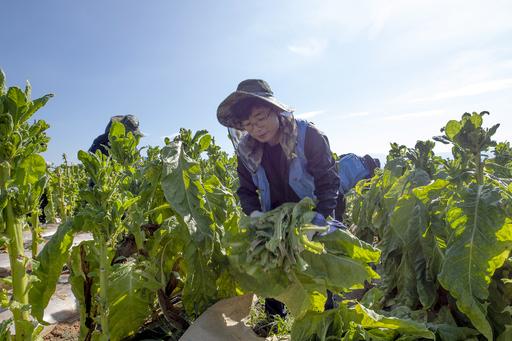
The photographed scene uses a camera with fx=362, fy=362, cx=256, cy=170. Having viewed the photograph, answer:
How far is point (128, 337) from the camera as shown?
6.98ft

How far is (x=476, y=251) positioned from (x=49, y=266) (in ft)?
6.64

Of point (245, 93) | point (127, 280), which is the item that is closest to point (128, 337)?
point (127, 280)

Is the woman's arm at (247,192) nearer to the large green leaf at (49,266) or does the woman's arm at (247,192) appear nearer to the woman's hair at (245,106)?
the woman's hair at (245,106)

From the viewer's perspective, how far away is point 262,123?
233 centimetres

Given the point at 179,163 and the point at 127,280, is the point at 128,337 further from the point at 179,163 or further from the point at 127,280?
the point at 179,163

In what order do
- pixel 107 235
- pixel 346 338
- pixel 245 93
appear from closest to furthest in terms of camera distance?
1. pixel 346 338
2. pixel 107 235
3. pixel 245 93

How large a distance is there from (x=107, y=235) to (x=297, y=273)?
95 cm

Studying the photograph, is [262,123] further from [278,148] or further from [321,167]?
[321,167]

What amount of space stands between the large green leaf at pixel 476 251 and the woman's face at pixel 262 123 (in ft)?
3.82

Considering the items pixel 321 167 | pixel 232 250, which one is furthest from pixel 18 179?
pixel 321 167

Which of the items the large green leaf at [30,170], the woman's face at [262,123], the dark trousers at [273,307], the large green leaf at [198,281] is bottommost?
the dark trousers at [273,307]

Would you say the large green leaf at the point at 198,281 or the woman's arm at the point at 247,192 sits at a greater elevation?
the woman's arm at the point at 247,192

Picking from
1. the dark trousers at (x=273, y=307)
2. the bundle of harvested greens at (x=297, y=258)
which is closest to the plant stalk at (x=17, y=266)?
the bundle of harvested greens at (x=297, y=258)

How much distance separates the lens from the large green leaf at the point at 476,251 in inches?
62.8
